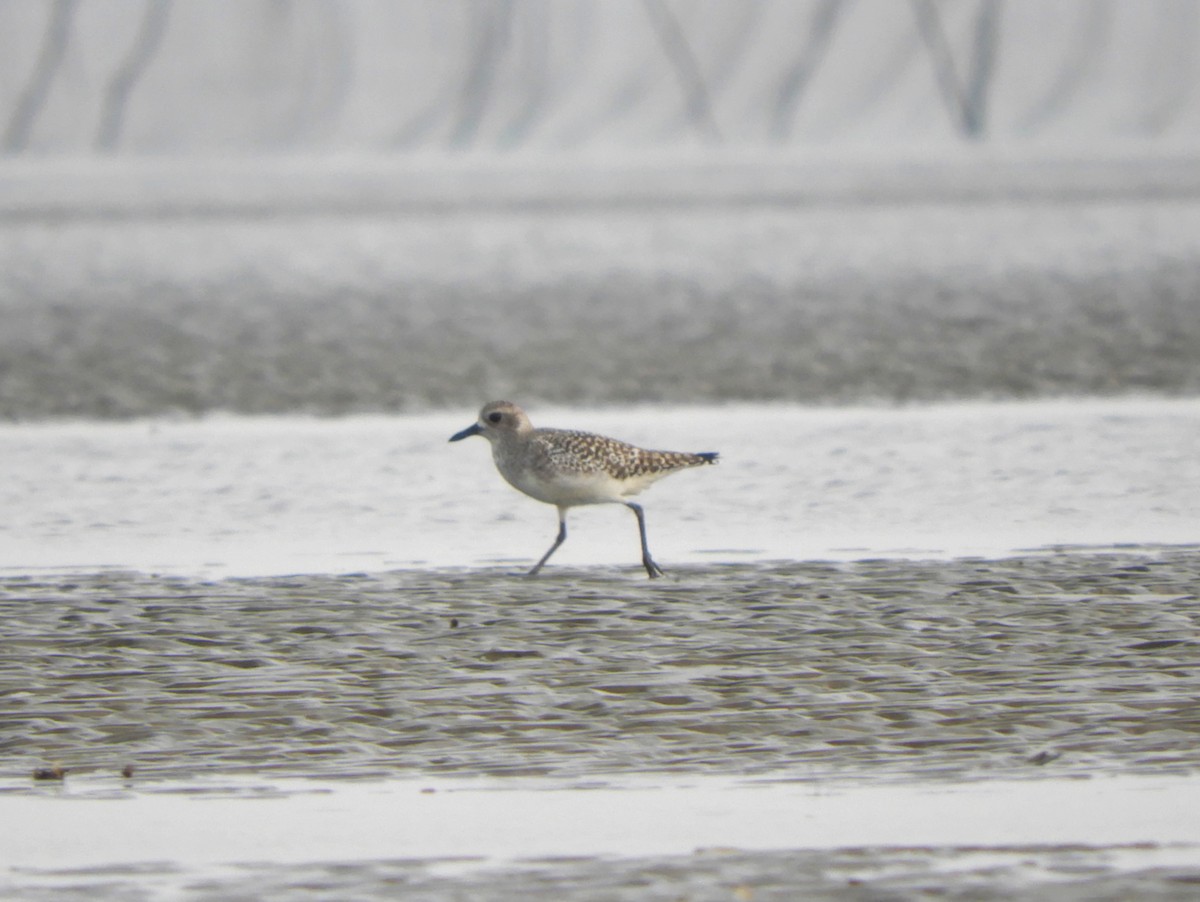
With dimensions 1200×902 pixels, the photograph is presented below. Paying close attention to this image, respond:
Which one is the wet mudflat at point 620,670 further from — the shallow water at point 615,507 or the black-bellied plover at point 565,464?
the shallow water at point 615,507

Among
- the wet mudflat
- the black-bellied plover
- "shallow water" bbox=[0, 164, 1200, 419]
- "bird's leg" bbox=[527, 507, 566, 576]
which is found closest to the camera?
the wet mudflat

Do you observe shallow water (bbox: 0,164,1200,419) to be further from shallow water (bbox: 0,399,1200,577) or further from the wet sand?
the wet sand

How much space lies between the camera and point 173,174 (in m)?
80.1

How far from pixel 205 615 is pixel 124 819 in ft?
8.05

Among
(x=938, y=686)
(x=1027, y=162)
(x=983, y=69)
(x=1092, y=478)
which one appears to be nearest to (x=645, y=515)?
(x=1092, y=478)

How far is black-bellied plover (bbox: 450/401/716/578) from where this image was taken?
884cm

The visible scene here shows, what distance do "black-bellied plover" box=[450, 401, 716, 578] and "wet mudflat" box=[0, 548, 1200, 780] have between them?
36cm

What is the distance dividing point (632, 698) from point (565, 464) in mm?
2376

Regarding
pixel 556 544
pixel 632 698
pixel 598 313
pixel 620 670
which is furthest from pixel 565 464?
pixel 598 313

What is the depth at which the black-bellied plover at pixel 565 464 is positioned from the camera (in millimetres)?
8836

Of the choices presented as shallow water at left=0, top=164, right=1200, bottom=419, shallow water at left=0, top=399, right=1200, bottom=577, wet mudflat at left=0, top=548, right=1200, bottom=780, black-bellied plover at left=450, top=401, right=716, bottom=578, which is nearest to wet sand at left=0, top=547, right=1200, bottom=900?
wet mudflat at left=0, top=548, right=1200, bottom=780

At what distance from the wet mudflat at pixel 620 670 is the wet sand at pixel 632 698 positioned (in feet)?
0.05

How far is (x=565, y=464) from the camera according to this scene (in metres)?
8.82

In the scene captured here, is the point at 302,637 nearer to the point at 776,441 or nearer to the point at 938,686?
the point at 938,686
